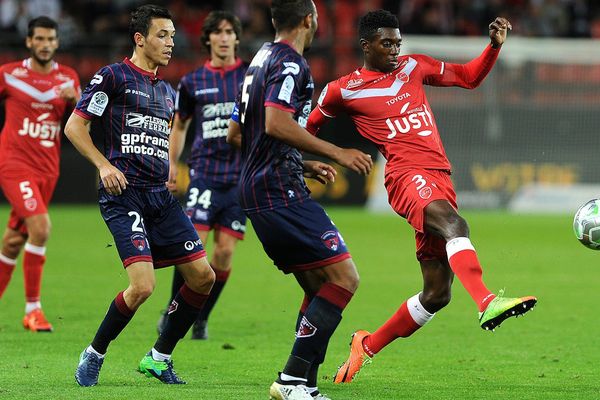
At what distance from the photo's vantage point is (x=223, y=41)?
9523 mm

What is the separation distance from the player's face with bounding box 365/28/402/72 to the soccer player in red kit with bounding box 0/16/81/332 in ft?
10.7

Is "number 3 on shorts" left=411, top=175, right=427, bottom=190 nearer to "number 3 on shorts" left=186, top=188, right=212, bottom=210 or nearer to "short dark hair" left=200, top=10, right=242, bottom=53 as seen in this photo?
"number 3 on shorts" left=186, top=188, right=212, bottom=210

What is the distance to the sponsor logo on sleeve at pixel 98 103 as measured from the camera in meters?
6.94

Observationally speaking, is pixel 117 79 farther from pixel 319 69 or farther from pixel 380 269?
pixel 319 69

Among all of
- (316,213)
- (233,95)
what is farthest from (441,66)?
(233,95)

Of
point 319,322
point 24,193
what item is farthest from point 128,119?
point 24,193

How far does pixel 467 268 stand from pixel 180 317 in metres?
1.89

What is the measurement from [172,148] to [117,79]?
8.02 feet

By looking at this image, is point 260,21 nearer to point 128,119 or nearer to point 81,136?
point 128,119

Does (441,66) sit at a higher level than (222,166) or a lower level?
higher

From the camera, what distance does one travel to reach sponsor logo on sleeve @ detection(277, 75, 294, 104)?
238 inches

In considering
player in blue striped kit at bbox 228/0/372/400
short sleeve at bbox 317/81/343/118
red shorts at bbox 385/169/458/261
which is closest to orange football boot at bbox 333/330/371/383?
red shorts at bbox 385/169/458/261

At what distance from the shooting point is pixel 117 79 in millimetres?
7031

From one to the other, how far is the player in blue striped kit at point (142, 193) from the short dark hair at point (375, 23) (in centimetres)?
127
